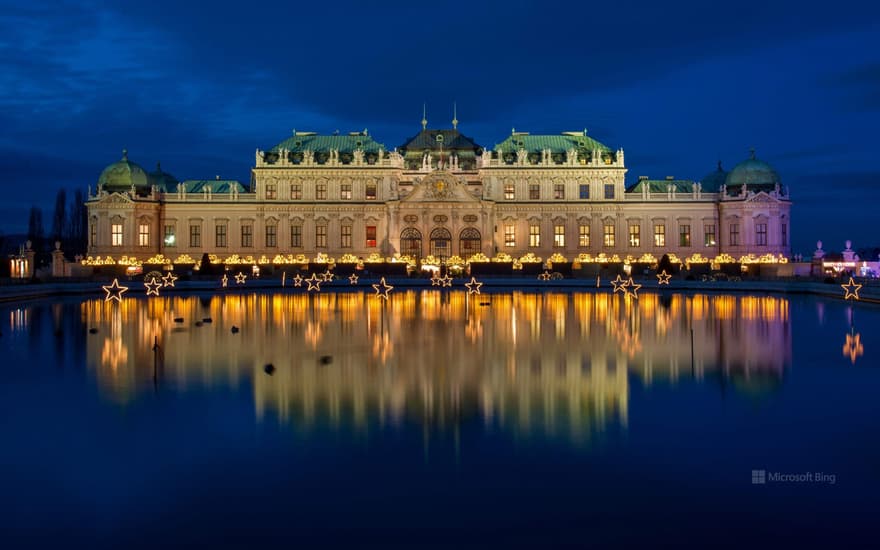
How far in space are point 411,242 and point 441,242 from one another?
2989 mm

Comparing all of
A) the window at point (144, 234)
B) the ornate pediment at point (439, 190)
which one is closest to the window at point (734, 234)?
the ornate pediment at point (439, 190)

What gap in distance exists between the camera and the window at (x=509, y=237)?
84.3 meters

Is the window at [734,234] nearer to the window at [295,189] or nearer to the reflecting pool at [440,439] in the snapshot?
the window at [295,189]

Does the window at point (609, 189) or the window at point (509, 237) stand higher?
the window at point (609, 189)

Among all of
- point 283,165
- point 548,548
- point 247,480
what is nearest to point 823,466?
point 548,548

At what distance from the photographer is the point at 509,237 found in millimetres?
84500

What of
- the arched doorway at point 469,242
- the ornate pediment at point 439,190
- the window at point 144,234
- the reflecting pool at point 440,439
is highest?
the ornate pediment at point 439,190

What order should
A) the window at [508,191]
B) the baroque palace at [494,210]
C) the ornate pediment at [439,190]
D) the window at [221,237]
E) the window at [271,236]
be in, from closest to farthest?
the ornate pediment at [439,190] → the baroque palace at [494,210] → the window at [508,191] → the window at [221,237] → the window at [271,236]

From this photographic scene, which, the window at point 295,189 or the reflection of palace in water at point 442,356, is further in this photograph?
the window at point 295,189

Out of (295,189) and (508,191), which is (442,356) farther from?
(295,189)

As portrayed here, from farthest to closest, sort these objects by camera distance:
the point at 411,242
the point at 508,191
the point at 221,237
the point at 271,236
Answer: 1. the point at 271,236
2. the point at 221,237
3. the point at 508,191
4. the point at 411,242

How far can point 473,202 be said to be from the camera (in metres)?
81.6

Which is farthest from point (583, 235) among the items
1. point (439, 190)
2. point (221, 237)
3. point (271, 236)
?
point (221, 237)

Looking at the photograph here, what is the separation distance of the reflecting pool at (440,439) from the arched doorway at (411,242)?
55.1 meters
